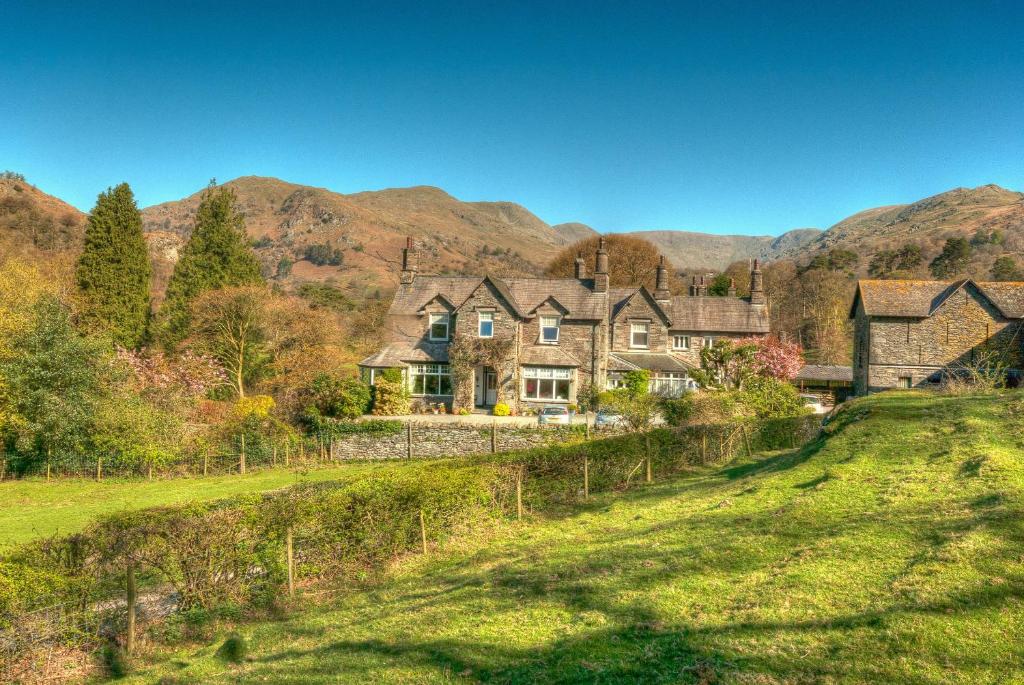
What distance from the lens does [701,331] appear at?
46156 mm

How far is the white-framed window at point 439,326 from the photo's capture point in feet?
127

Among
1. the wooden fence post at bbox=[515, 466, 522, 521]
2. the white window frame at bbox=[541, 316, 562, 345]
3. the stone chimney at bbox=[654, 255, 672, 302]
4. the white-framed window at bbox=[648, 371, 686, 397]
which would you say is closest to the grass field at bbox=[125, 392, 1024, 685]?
the wooden fence post at bbox=[515, 466, 522, 521]

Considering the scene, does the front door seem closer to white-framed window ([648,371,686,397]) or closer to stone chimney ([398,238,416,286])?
stone chimney ([398,238,416,286])

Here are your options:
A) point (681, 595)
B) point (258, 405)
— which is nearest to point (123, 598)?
point (681, 595)

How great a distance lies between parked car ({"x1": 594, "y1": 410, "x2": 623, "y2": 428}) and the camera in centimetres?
2698

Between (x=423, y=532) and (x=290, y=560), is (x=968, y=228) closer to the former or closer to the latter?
(x=423, y=532)

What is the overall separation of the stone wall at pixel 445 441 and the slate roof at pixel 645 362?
1435 centimetres

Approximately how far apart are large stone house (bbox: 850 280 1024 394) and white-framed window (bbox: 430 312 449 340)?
24286mm

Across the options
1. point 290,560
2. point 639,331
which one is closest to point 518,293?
point 639,331

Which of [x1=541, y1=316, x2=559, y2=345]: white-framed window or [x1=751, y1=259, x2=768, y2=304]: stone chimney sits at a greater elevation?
[x1=751, y1=259, x2=768, y2=304]: stone chimney

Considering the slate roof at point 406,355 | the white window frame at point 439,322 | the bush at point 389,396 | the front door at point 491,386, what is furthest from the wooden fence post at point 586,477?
the white window frame at point 439,322

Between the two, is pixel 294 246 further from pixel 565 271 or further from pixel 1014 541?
pixel 1014 541

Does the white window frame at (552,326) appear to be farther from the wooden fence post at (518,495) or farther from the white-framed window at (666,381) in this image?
the wooden fence post at (518,495)

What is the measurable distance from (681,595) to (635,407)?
18.5 metres
